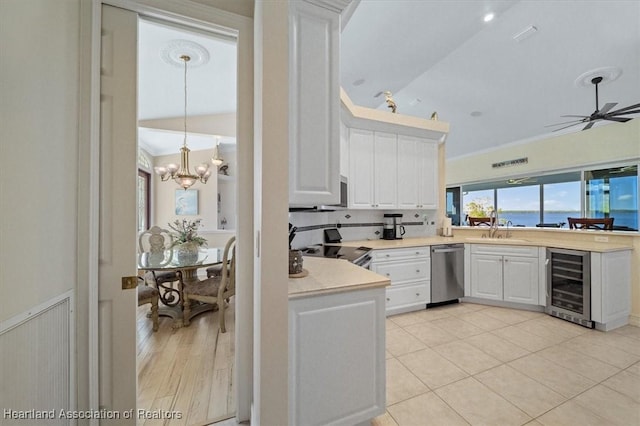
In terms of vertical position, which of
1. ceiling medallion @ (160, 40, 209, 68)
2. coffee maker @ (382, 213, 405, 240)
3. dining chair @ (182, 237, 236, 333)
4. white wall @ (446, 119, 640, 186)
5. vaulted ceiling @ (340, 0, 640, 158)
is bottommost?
dining chair @ (182, 237, 236, 333)

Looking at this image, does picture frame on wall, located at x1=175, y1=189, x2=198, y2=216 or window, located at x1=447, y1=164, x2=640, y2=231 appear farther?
picture frame on wall, located at x1=175, y1=189, x2=198, y2=216

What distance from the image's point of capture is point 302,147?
137 cm

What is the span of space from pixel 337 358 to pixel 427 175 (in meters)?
3.44

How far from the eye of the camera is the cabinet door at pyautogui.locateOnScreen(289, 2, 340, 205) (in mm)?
1351

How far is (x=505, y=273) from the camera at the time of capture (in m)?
3.47

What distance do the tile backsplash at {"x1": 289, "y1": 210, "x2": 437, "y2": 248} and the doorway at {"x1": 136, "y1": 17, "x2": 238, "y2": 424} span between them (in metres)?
1.32

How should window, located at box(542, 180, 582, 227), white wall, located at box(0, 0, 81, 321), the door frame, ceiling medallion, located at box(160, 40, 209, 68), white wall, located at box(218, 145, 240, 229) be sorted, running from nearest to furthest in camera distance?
white wall, located at box(0, 0, 81, 321) → the door frame → ceiling medallion, located at box(160, 40, 209, 68) → window, located at box(542, 180, 582, 227) → white wall, located at box(218, 145, 240, 229)

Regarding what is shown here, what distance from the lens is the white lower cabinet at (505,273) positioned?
10.9 ft

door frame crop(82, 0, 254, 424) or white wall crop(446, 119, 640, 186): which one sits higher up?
white wall crop(446, 119, 640, 186)

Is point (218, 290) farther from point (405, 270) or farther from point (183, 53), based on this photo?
point (183, 53)

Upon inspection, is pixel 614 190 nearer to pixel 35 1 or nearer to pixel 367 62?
pixel 367 62

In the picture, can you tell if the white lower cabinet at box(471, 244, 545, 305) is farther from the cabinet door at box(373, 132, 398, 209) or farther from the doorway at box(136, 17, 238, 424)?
the doorway at box(136, 17, 238, 424)

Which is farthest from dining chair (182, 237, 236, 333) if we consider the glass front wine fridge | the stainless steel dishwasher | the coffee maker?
the glass front wine fridge

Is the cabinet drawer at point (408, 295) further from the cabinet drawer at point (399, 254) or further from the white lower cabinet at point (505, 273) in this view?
the white lower cabinet at point (505, 273)
